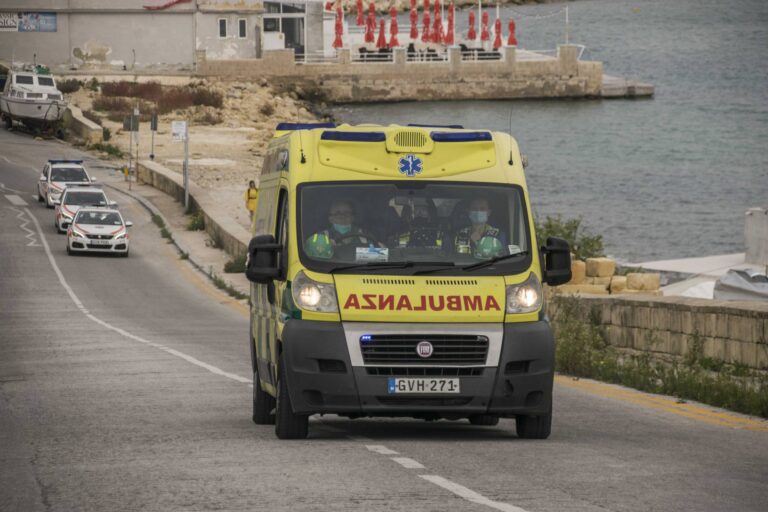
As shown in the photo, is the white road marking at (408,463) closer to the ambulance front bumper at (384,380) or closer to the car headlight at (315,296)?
the ambulance front bumper at (384,380)

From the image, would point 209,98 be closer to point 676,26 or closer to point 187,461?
point 187,461

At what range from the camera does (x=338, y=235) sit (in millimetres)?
12602

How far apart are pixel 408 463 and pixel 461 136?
318 centimetres

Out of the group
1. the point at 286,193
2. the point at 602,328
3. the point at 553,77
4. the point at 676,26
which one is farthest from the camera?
the point at 676,26

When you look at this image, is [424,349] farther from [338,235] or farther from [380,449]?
[338,235]

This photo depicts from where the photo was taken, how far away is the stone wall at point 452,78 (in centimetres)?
12319

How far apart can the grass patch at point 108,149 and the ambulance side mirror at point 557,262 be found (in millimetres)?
60839

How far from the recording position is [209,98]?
9744cm

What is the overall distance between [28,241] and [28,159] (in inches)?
927

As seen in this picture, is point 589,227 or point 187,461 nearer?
point 187,461

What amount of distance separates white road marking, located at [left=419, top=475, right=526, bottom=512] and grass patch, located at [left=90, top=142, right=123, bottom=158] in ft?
207

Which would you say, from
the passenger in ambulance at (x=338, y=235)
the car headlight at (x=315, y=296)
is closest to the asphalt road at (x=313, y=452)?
the car headlight at (x=315, y=296)

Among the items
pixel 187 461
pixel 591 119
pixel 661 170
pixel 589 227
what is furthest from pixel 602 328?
pixel 591 119

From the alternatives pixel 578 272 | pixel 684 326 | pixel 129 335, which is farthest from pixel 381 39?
pixel 684 326
